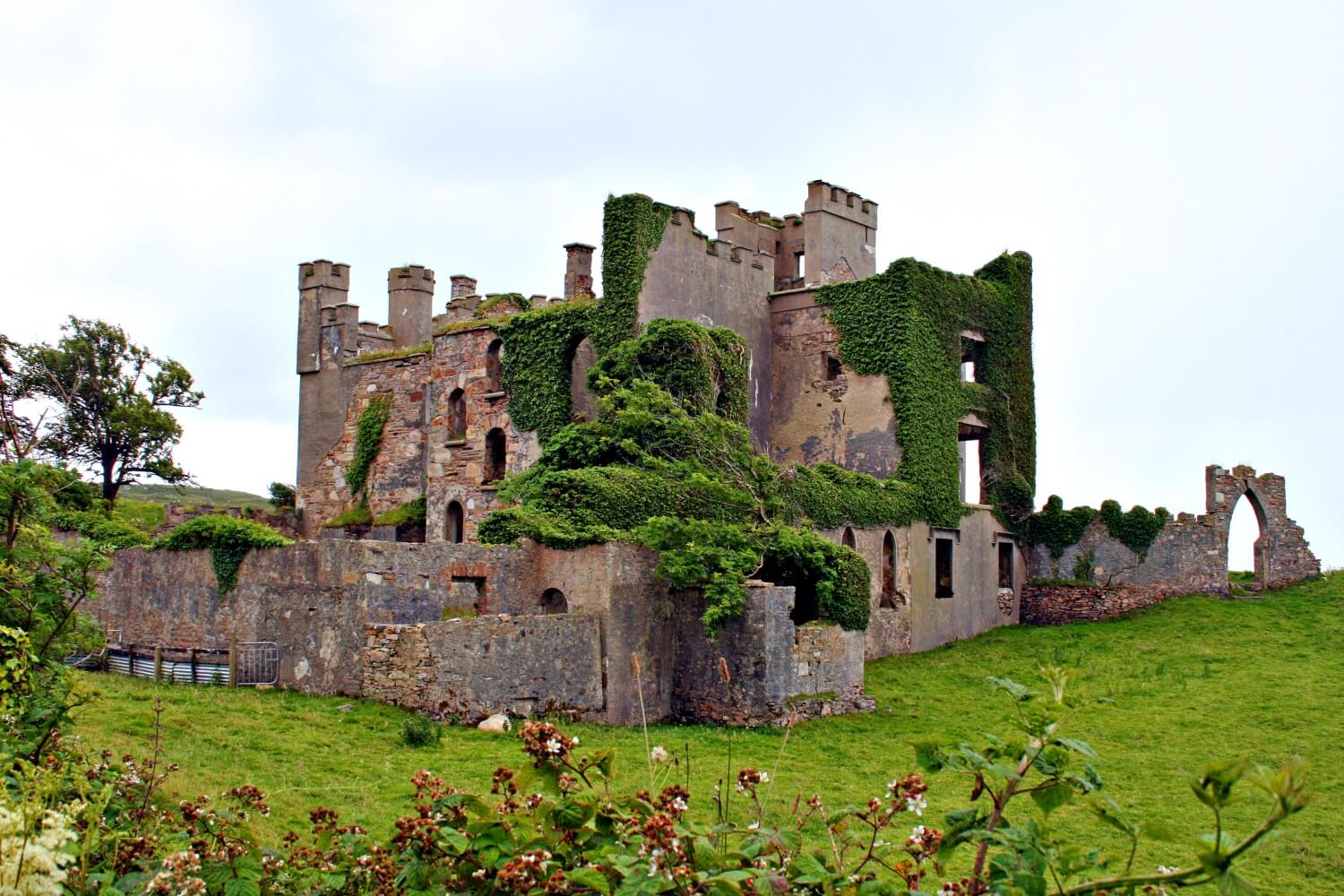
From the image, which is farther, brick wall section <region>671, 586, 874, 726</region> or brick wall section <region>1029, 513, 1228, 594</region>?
brick wall section <region>1029, 513, 1228, 594</region>

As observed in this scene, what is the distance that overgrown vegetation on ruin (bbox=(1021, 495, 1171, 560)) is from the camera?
3459 cm

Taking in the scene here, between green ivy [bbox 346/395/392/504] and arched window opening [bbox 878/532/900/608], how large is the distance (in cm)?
1490

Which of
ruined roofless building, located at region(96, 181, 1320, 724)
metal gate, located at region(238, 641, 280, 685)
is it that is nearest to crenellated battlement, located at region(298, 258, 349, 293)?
ruined roofless building, located at region(96, 181, 1320, 724)

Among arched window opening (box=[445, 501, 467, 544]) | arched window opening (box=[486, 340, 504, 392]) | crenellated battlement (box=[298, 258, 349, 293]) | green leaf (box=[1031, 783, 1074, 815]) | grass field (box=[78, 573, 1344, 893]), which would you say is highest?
crenellated battlement (box=[298, 258, 349, 293])

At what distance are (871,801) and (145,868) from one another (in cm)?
294

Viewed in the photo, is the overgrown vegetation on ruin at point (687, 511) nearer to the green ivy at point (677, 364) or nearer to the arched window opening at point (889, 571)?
the green ivy at point (677, 364)

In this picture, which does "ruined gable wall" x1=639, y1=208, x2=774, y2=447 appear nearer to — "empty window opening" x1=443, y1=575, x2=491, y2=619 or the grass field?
the grass field

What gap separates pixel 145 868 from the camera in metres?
5.48

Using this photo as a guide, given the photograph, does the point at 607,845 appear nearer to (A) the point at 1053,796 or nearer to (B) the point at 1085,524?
(A) the point at 1053,796

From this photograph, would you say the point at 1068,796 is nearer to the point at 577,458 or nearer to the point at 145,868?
the point at 145,868

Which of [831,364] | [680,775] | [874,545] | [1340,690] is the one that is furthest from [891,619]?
[680,775]

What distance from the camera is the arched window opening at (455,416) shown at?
33469 mm

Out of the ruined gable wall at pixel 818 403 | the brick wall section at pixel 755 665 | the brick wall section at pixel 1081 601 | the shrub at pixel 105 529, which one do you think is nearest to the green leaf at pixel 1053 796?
the brick wall section at pixel 755 665

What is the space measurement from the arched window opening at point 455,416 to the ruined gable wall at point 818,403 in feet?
25.0
